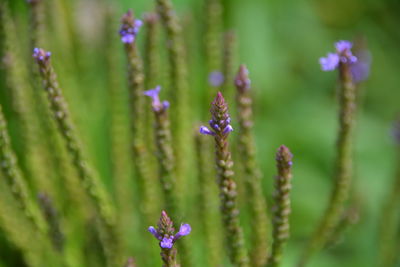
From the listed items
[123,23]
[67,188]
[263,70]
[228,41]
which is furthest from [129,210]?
[263,70]

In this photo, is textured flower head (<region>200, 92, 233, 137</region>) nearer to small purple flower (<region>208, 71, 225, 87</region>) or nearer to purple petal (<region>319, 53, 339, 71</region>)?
purple petal (<region>319, 53, 339, 71</region>)

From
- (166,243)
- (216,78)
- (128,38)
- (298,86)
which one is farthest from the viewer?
(298,86)

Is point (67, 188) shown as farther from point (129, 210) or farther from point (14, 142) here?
point (14, 142)

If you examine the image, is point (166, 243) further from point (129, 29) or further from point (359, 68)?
point (359, 68)

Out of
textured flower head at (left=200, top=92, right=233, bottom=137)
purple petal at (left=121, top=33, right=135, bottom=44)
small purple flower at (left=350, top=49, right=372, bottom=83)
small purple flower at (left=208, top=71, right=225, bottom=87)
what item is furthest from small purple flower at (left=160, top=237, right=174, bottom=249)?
small purple flower at (left=350, top=49, right=372, bottom=83)

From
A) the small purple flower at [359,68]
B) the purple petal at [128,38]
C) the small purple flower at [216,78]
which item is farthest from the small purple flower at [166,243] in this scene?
the small purple flower at [359,68]

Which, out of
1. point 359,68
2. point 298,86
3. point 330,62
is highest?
point 298,86

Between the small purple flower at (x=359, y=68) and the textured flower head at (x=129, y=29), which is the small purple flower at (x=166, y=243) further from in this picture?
the small purple flower at (x=359, y=68)

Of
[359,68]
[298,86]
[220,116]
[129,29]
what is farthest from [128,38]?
[298,86]
